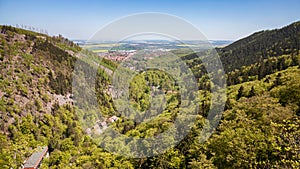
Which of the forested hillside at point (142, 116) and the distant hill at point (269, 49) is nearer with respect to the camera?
the forested hillside at point (142, 116)

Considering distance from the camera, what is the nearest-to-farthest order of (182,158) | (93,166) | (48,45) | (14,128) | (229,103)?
(182,158)
(93,166)
(229,103)
(14,128)
(48,45)

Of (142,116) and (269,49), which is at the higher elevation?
(269,49)

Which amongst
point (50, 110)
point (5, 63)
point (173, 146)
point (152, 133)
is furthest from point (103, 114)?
point (173, 146)

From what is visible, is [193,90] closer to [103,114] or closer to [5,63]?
[103,114]

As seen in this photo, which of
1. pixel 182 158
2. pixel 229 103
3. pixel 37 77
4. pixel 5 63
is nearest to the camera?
pixel 182 158

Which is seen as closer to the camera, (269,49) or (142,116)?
(142,116)

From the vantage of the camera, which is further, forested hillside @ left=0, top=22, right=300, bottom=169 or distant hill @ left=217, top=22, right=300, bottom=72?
distant hill @ left=217, top=22, right=300, bottom=72

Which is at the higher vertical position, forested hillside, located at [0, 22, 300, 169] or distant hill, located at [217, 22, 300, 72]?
distant hill, located at [217, 22, 300, 72]

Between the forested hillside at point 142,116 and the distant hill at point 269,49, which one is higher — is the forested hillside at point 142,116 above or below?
below
